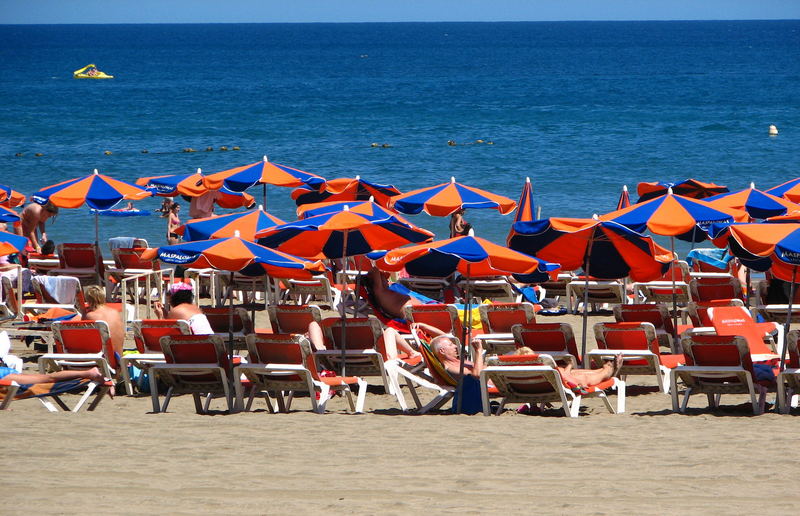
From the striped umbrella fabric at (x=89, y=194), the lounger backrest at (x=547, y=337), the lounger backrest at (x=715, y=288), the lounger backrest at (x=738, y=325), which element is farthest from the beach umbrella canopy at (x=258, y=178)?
the lounger backrest at (x=738, y=325)

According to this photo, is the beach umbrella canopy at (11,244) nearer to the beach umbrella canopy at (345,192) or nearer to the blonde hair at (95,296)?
the blonde hair at (95,296)

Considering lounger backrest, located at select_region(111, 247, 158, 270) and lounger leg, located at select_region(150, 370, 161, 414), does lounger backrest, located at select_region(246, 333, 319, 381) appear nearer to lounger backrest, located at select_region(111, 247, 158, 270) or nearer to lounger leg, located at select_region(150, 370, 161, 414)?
lounger leg, located at select_region(150, 370, 161, 414)

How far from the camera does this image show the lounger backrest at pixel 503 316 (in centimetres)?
1009

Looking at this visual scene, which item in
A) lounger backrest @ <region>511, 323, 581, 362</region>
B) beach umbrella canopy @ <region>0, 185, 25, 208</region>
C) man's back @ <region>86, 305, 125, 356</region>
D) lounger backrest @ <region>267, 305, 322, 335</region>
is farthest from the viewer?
beach umbrella canopy @ <region>0, 185, 25, 208</region>

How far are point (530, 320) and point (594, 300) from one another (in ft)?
10.5

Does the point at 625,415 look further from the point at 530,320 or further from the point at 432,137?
the point at 432,137

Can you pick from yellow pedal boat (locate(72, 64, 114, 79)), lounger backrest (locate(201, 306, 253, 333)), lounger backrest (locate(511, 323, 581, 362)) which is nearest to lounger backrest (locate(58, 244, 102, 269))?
lounger backrest (locate(201, 306, 253, 333))

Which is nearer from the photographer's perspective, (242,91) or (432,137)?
(432,137)

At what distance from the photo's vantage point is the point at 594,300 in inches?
517

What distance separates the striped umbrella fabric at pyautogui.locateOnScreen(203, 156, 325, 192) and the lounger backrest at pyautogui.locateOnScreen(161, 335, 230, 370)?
667 centimetres

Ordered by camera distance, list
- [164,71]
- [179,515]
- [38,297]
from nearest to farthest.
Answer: [179,515]
[38,297]
[164,71]

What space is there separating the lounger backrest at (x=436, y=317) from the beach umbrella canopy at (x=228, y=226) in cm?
157

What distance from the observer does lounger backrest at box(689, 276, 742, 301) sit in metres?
11.9

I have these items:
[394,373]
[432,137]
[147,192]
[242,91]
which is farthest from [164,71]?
[394,373]
